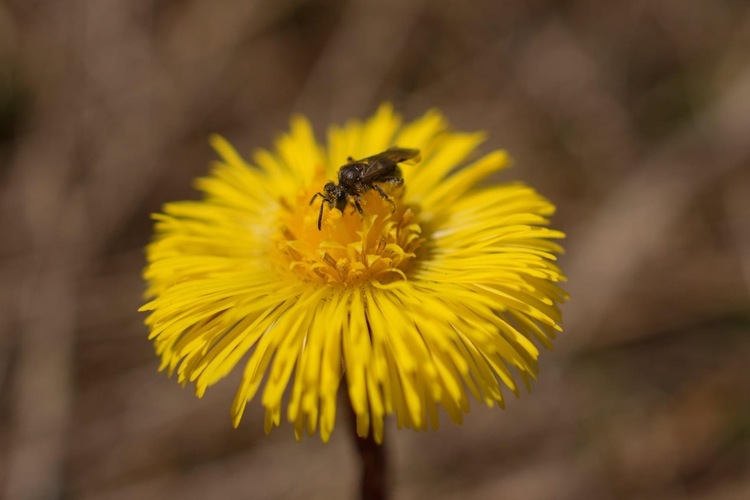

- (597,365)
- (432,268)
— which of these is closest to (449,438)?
(597,365)

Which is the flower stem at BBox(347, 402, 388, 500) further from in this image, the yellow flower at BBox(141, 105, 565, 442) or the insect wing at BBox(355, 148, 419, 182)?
the insect wing at BBox(355, 148, 419, 182)

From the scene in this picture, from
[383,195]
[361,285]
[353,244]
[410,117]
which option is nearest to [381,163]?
[383,195]

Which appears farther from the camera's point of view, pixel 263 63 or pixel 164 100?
pixel 263 63

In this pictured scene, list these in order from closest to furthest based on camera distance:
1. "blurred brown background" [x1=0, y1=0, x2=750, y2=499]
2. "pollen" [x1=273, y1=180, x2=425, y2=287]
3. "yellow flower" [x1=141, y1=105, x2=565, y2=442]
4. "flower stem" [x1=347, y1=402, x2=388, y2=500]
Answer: "yellow flower" [x1=141, y1=105, x2=565, y2=442], "flower stem" [x1=347, y1=402, x2=388, y2=500], "pollen" [x1=273, y1=180, x2=425, y2=287], "blurred brown background" [x1=0, y1=0, x2=750, y2=499]

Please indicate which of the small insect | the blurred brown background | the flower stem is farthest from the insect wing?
the blurred brown background

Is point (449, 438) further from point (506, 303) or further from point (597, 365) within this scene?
point (506, 303)

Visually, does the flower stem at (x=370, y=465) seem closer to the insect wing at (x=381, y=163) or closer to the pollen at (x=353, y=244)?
the pollen at (x=353, y=244)
